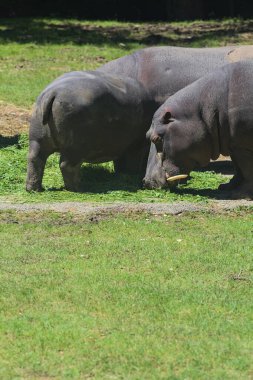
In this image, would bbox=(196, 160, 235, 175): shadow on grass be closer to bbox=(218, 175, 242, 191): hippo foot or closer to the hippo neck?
bbox=(218, 175, 242, 191): hippo foot

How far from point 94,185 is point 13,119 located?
414cm

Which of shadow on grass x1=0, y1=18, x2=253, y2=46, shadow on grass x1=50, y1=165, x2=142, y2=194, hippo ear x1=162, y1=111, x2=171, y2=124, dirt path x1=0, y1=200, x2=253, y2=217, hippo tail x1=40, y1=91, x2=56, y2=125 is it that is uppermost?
hippo tail x1=40, y1=91, x2=56, y2=125

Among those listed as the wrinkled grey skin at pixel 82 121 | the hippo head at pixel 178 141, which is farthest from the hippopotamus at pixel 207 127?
the wrinkled grey skin at pixel 82 121

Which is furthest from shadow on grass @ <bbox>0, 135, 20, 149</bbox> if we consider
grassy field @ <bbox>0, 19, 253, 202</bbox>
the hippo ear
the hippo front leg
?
the hippo ear

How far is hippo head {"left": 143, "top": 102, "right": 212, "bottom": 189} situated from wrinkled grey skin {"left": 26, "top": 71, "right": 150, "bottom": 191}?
0.39 metres

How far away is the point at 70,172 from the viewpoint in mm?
10836

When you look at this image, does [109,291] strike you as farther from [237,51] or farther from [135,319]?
[237,51]

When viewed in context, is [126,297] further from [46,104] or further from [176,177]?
[46,104]

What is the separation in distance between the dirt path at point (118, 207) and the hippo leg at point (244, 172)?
38 cm

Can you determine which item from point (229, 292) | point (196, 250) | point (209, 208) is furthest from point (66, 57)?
point (229, 292)

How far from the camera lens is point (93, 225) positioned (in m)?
9.28

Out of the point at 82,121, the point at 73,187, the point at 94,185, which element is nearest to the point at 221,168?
the point at 94,185

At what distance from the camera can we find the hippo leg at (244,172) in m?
10.6

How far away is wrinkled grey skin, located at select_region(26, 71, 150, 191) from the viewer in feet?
34.4
